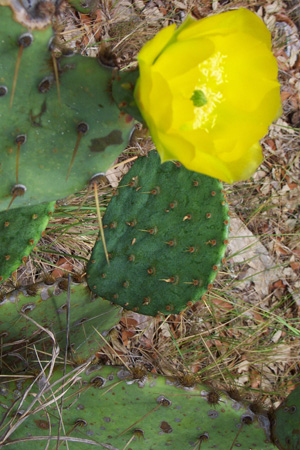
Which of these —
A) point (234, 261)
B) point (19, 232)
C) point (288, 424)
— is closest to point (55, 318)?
point (19, 232)

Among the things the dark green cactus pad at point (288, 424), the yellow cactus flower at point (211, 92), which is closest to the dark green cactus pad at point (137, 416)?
the dark green cactus pad at point (288, 424)

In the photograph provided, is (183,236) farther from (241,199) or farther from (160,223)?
(241,199)

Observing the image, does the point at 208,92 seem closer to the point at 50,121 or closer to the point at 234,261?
the point at 50,121

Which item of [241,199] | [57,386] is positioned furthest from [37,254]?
[241,199]

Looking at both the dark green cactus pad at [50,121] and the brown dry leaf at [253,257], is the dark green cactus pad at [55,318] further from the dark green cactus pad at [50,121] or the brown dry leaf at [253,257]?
the brown dry leaf at [253,257]

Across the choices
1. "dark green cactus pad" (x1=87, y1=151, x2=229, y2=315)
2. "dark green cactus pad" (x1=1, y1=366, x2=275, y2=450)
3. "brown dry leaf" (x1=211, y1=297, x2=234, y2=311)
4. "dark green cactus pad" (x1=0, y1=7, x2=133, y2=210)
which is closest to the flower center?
"dark green cactus pad" (x1=0, y1=7, x2=133, y2=210)
